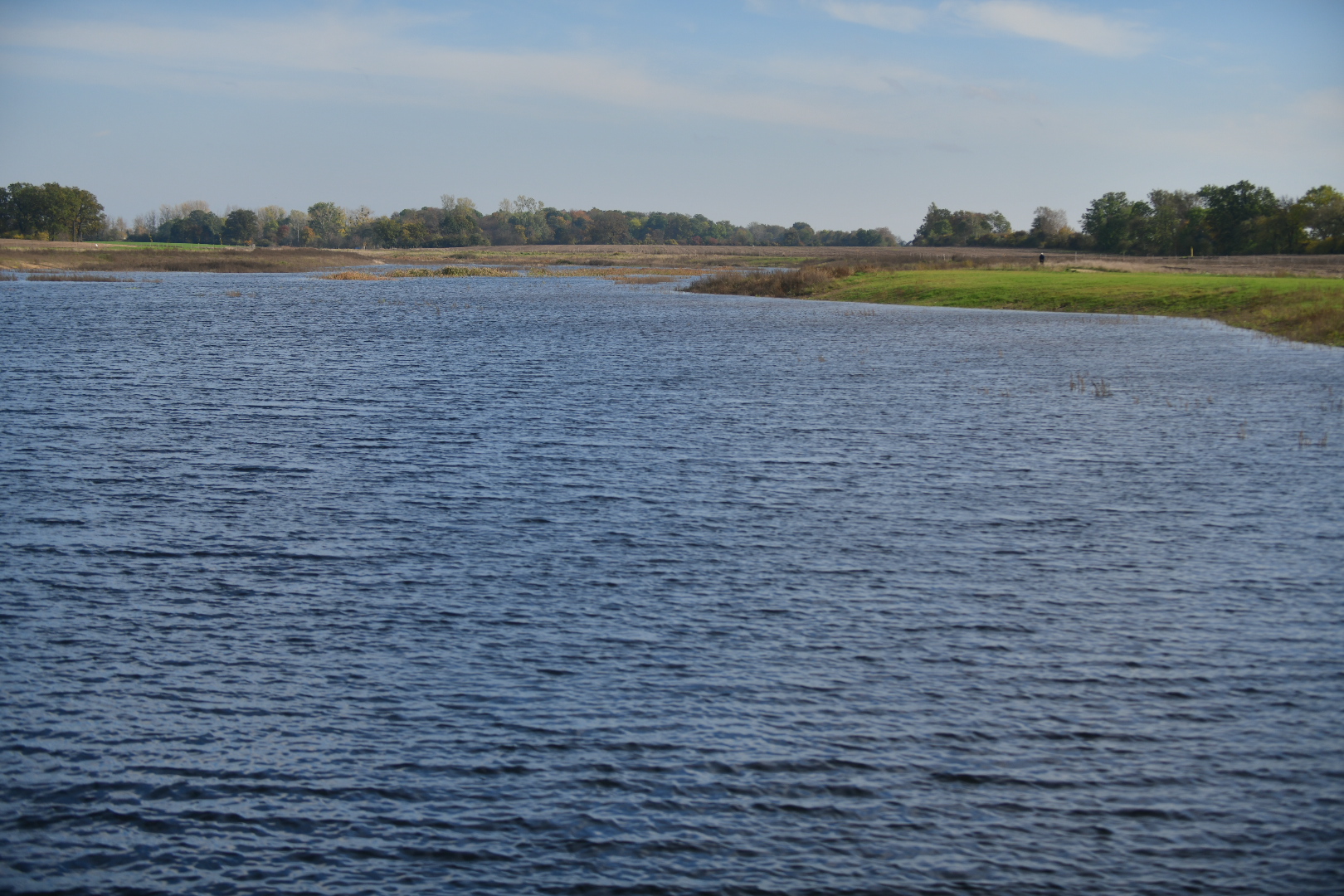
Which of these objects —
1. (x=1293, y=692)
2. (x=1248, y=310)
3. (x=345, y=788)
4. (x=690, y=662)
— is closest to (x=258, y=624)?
(x=345, y=788)

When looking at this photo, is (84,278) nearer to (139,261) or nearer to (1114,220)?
(139,261)

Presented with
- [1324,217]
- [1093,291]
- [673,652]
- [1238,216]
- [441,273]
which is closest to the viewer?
[673,652]

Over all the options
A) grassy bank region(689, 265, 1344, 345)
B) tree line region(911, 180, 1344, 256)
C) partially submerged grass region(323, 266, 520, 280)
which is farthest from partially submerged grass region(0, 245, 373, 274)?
tree line region(911, 180, 1344, 256)

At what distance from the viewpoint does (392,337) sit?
63156 millimetres

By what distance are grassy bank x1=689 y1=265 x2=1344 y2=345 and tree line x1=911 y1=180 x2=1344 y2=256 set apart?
47607mm

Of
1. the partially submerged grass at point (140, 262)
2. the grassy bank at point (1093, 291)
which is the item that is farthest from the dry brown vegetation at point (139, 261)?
the grassy bank at point (1093, 291)

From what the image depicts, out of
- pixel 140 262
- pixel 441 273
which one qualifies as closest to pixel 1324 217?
pixel 441 273

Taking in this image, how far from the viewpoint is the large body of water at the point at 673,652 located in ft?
32.8

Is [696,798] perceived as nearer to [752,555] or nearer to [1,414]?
[752,555]

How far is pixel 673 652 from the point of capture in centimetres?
1456

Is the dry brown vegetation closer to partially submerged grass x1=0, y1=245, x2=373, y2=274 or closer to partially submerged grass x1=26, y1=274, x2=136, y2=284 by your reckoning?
partially submerged grass x1=0, y1=245, x2=373, y2=274

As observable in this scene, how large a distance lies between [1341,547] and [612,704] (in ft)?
48.9

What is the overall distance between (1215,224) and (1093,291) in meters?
88.9

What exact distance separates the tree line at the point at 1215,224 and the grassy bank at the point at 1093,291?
47.6 meters
